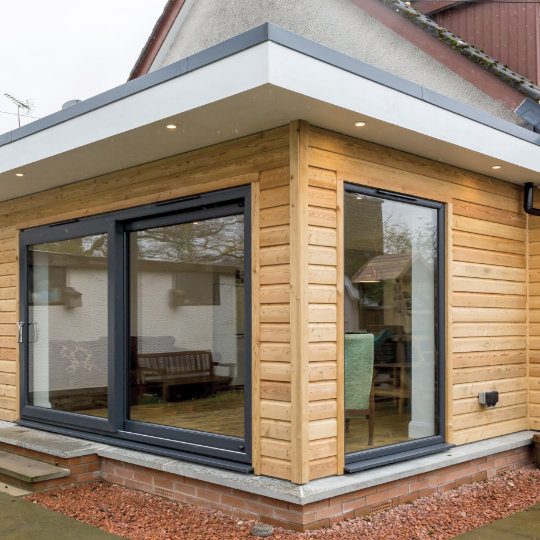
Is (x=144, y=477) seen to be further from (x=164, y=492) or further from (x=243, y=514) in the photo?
(x=243, y=514)

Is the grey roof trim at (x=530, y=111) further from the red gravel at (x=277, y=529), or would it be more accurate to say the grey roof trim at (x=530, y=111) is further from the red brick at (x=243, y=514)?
the red brick at (x=243, y=514)

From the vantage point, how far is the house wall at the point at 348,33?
6.52 meters

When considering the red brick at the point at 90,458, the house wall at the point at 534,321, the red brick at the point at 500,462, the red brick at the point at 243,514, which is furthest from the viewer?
the house wall at the point at 534,321

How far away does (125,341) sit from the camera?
5.31m

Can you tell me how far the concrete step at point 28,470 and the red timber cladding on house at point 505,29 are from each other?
593cm

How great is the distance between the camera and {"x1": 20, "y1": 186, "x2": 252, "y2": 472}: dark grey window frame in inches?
172

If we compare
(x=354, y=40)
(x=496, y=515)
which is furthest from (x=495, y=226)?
(x=354, y=40)

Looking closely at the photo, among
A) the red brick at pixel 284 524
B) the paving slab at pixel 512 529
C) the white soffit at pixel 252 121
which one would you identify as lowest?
the paving slab at pixel 512 529

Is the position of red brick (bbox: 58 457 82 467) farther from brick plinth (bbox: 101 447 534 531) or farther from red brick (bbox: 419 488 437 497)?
red brick (bbox: 419 488 437 497)

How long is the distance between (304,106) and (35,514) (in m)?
3.14

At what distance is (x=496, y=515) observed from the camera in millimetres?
4387

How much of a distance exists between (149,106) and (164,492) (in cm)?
264

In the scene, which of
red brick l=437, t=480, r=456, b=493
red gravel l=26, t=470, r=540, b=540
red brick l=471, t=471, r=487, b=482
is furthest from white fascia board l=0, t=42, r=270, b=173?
red brick l=471, t=471, r=487, b=482

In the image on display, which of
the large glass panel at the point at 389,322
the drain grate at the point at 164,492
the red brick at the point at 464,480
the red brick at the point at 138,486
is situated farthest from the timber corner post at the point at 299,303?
the red brick at the point at 464,480
